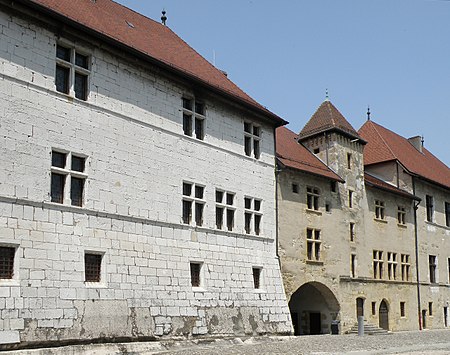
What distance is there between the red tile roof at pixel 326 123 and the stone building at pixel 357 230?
6cm

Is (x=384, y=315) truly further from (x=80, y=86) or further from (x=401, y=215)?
(x=80, y=86)

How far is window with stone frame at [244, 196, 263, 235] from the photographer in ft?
72.0

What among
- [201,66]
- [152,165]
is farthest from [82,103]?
[201,66]

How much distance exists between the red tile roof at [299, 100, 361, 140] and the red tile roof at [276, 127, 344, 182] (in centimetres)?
79

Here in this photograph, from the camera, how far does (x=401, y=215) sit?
32812mm

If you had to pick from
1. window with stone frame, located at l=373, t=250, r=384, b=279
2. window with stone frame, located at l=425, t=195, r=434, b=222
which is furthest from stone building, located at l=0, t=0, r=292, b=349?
window with stone frame, located at l=425, t=195, r=434, b=222

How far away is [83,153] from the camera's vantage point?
53.5ft

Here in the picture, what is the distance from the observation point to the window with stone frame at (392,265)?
31031mm

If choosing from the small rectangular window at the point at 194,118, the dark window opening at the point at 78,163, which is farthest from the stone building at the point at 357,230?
the dark window opening at the point at 78,163

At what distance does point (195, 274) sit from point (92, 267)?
13.6ft

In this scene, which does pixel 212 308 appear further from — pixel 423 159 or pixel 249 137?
pixel 423 159

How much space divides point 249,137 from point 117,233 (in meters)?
7.55

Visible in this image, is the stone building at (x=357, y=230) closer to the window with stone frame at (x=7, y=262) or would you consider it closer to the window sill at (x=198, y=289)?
the window sill at (x=198, y=289)

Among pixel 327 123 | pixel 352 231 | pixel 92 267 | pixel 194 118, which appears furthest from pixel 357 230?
pixel 92 267
